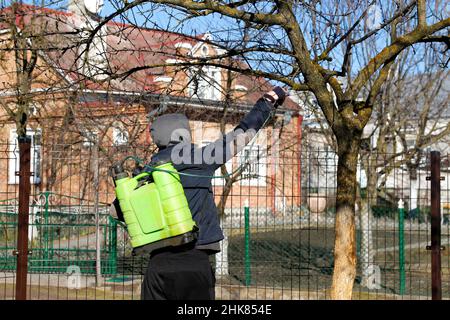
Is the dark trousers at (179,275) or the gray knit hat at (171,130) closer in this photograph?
the dark trousers at (179,275)

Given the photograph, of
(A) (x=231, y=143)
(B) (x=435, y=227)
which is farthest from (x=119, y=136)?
(A) (x=231, y=143)

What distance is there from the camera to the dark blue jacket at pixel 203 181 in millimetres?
5152

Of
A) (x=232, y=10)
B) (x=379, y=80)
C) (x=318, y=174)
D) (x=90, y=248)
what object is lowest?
(x=90, y=248)

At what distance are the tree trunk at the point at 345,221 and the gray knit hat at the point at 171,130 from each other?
2170 millimetres

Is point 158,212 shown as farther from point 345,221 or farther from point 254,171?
point 254,171

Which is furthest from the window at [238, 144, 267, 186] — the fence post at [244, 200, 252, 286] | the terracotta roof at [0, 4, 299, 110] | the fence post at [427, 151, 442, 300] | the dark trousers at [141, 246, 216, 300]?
the dark trousers at [141, 246, 216, 300]

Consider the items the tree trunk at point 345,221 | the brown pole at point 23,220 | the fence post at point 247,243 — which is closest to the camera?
the tree trunk at point 345,221

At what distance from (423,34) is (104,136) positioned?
23.1 feet

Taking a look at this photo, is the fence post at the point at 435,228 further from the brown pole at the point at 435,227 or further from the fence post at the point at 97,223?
the fence post at the point at 97,223

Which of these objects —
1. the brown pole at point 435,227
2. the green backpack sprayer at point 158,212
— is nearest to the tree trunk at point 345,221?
the brown pole at point 435,227
